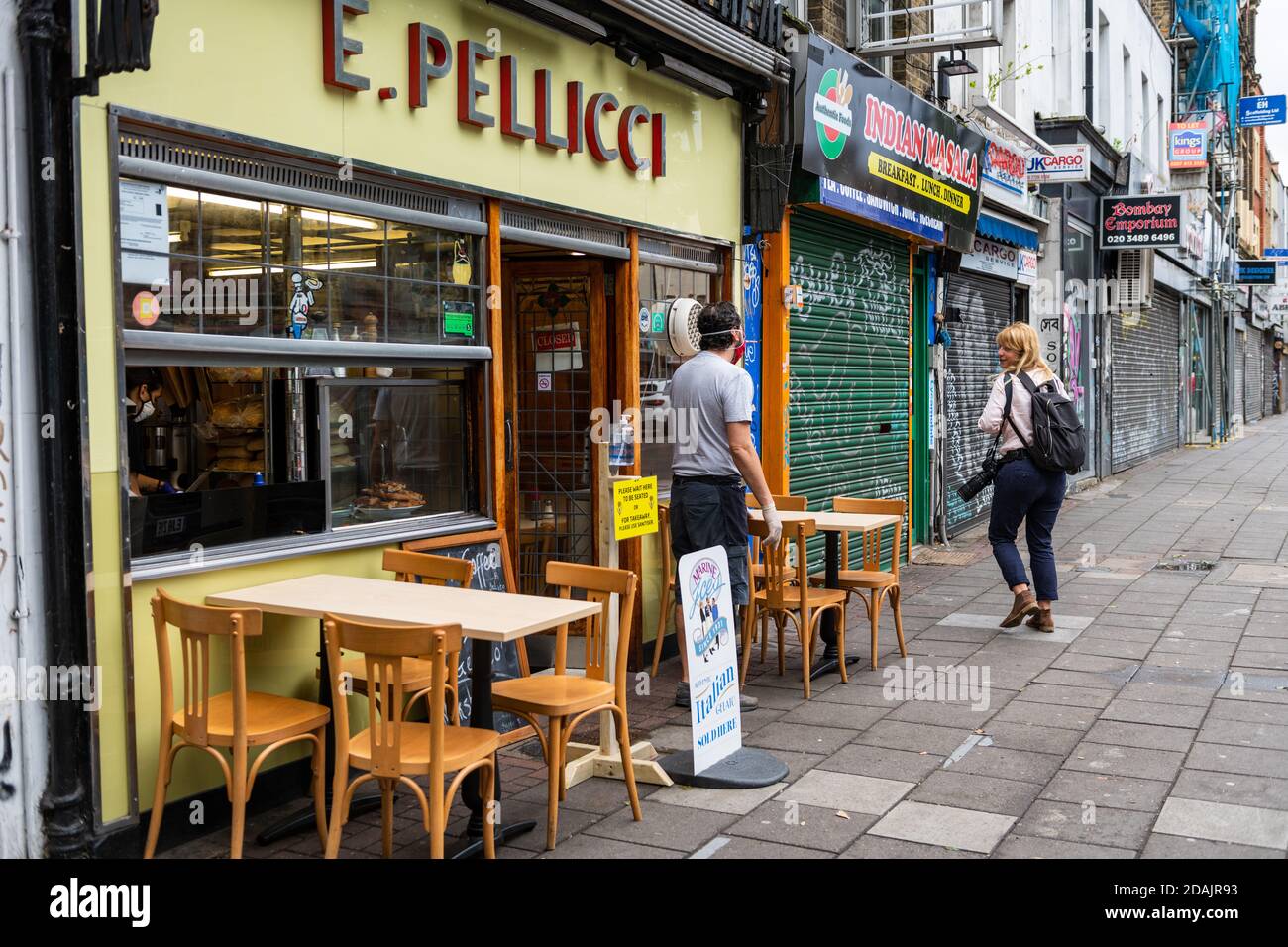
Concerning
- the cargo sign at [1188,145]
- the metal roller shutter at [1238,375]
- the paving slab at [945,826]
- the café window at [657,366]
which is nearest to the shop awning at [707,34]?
the café window at [657,366]

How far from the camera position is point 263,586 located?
201 inches

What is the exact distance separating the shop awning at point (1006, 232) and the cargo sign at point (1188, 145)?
11136 mm

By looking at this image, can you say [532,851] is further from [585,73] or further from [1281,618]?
[1281,618]

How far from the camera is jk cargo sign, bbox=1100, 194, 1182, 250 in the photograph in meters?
20.5

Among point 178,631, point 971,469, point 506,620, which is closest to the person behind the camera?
point 506,620

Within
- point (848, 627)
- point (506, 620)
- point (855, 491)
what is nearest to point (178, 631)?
point (506, 620)

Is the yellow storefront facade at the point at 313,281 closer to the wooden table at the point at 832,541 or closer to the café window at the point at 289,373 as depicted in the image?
the café window at the point at 289,373

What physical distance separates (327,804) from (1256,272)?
36.8 m

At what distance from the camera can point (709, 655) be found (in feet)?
17.9

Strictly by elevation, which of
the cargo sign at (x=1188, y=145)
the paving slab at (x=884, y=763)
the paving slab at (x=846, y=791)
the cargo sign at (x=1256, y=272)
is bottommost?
the paving slab at (x=846, y=791)

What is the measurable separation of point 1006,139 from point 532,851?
1243 cm

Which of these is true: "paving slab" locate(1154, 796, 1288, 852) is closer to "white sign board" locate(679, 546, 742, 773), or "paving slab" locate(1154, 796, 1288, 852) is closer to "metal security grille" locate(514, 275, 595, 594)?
"white sign board" locate(679, 546, 742, 773)

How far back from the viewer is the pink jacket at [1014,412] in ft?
27.6

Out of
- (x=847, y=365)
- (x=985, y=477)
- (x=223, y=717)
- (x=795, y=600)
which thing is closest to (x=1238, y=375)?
(x=847, y=365)
